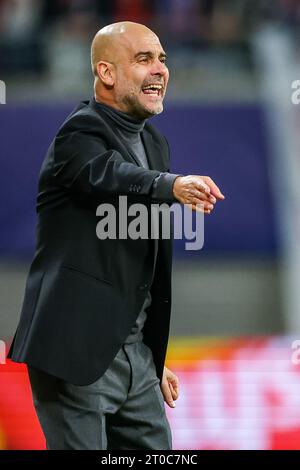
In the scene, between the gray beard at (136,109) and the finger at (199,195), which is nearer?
the finger at (199,195)

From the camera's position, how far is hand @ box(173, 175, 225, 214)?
2.27 metres

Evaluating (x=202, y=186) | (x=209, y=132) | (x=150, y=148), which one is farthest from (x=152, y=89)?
(x=209, y=132)

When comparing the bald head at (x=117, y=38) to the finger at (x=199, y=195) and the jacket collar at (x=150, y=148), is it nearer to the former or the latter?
the jacket collar at (x=150, y=148)

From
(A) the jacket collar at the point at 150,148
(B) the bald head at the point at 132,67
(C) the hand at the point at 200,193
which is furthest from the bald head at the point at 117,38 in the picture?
(C) the hand at the point at 200,193

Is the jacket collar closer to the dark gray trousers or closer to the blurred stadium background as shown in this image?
the dark gray trousers

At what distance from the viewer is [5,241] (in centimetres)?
627

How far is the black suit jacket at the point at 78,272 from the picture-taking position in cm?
252

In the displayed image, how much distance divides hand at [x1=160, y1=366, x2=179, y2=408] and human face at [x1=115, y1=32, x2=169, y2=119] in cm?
67

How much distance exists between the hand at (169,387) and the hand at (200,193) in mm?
682

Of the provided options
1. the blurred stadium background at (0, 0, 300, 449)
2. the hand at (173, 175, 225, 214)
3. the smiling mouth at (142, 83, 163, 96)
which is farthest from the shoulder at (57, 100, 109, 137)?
the blurred stadium background at (0, 0, 300, 449)
